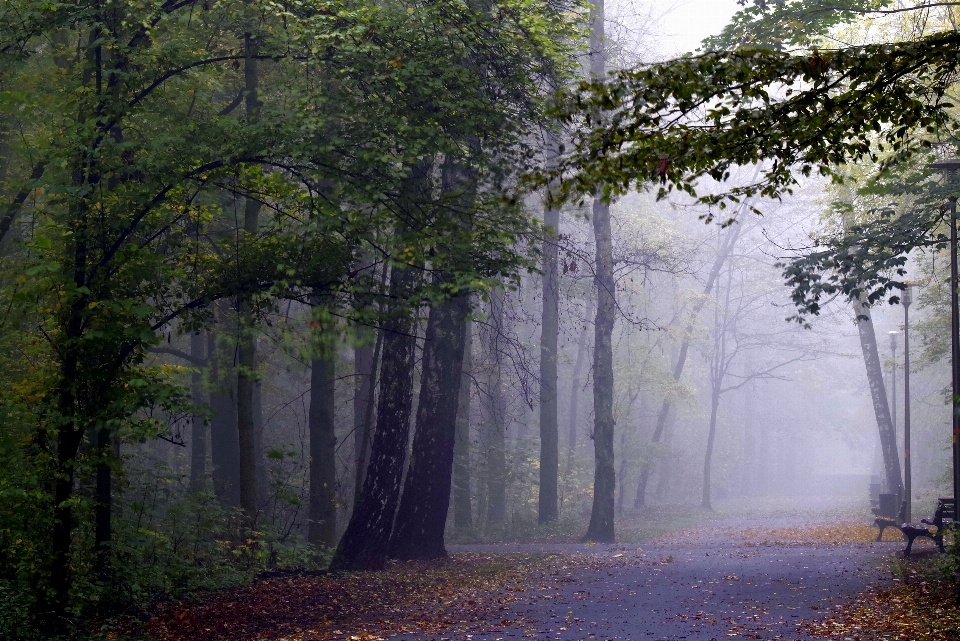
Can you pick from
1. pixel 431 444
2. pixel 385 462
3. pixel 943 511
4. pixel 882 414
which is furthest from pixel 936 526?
pixel 882 414

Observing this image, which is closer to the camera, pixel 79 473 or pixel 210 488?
pixel 79 473

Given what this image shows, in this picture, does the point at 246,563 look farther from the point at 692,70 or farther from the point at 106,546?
the point at 692,70

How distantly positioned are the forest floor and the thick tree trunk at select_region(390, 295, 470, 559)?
506 millimetres

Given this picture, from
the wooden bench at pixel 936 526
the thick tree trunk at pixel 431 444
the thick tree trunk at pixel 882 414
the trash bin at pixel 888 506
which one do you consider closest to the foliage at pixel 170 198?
the thick tree trunk at pixel 431 444

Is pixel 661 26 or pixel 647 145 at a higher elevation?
pixel 661 26

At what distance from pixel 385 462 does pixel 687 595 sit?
485 cm

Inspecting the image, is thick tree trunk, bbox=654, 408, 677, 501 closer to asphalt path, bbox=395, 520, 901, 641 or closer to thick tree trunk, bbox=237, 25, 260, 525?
asphalt path, bbox=395, 520, 901, 641

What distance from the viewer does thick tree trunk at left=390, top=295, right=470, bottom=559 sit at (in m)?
14.0

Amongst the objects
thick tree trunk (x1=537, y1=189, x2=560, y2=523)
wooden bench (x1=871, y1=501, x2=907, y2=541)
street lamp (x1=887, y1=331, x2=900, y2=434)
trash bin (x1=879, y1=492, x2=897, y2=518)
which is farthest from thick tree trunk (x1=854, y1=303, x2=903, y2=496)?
thick tree trunk (x1=537, y1=189, x2=560, y2=523)

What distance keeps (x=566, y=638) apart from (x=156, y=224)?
6.47 metres

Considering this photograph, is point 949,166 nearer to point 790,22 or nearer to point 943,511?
point 790,22

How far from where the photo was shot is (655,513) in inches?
1420

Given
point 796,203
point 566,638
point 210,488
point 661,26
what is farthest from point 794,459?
point 566,638

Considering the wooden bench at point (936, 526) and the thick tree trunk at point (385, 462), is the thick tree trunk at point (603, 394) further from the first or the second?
the thick tree trunk at point (385, 462)
